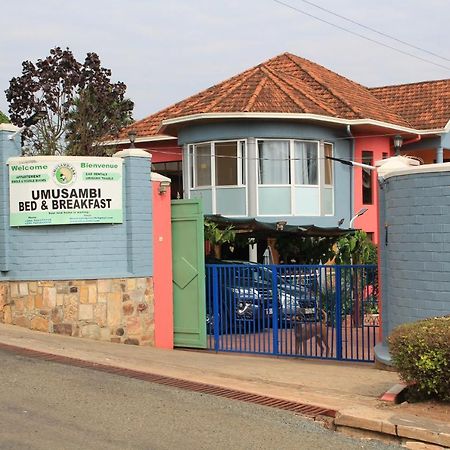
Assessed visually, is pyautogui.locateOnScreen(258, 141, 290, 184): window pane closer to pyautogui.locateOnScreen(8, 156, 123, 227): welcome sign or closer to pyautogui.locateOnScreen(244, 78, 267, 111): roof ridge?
pyautogui.locateOnScreen(244, 78, 267, 111): roof ridge

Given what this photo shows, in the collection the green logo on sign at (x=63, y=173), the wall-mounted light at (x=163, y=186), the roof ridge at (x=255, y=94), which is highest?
the roof ridge at (x=255, y=94)

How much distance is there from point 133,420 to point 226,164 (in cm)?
1470

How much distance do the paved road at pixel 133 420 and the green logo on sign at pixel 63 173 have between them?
14.9ft

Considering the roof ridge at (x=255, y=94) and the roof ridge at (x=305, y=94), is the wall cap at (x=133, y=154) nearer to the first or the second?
the roof ridge at (x=255, y=94)

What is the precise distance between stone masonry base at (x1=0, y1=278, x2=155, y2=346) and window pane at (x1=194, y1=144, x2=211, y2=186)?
895 cm

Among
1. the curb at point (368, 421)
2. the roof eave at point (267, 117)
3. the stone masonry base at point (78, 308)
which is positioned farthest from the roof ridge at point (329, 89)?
the curb at point (368, 421)

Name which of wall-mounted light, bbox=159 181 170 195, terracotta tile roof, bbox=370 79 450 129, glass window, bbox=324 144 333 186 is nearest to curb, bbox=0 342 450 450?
wall-mounted light, bbox=159 181 170 195

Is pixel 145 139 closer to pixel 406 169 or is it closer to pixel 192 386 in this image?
pixel 406 169

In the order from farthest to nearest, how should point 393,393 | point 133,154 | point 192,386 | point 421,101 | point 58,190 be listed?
point 421,101, point 133,154, point 58,190, point 192,386, point 393,393

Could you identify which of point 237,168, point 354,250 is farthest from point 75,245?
point 354,250

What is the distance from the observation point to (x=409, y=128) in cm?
2455

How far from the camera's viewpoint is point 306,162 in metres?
21.4

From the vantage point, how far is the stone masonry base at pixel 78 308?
12.5 m

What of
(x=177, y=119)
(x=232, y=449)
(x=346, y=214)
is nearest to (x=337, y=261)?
(x=346, y=214)
